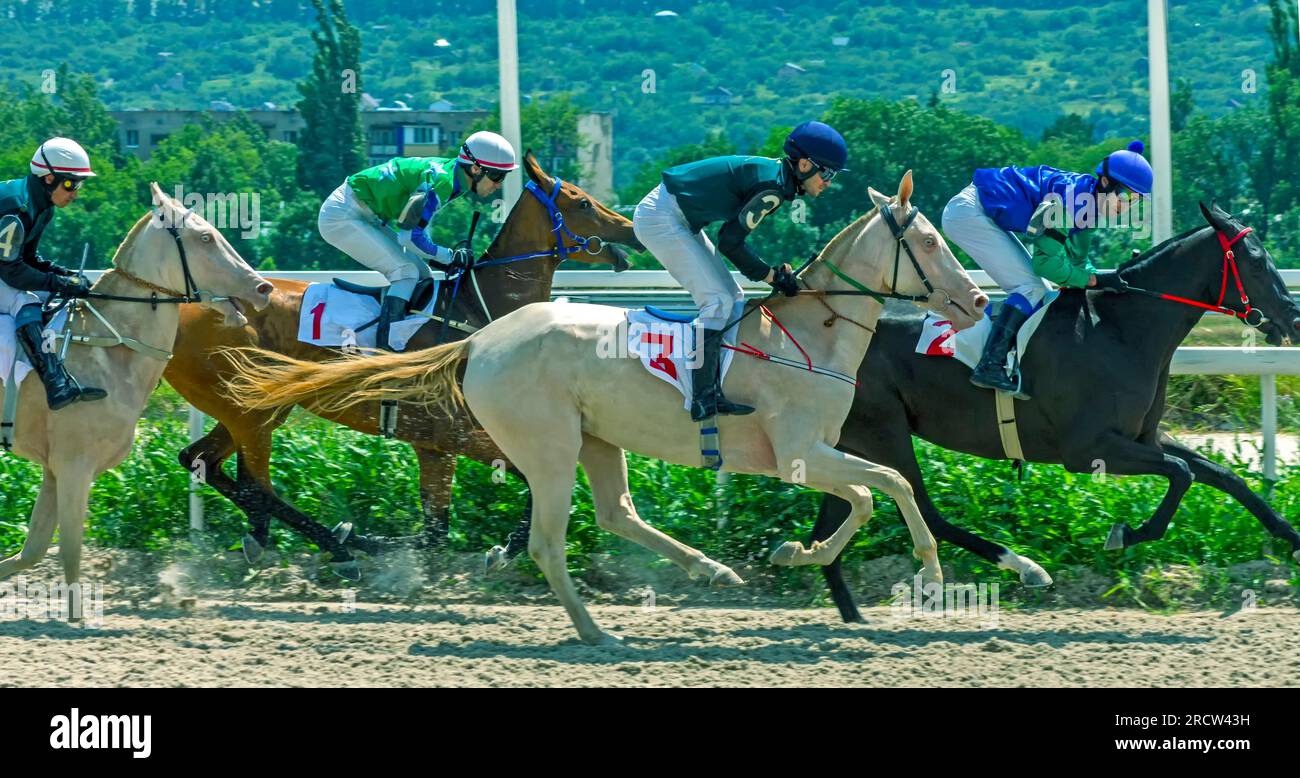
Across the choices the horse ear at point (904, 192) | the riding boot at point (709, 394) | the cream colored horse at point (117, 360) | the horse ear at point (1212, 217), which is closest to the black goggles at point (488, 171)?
the cream colored horse at point (117, 360)

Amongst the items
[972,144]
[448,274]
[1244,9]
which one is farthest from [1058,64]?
[448,274]

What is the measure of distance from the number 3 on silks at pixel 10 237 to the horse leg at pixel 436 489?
1972 mm

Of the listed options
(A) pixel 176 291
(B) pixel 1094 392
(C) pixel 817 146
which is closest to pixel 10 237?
(A) pixel 176 291

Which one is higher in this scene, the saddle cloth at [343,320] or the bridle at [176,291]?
the bridle at [176,291]

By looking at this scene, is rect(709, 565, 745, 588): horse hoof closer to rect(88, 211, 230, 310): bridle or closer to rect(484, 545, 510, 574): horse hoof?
rect(484, 545, 510, 574): horse hoof

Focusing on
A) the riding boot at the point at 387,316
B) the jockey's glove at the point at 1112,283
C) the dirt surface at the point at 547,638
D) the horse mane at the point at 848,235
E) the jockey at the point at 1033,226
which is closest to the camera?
the dirt surface at the point at 547,638

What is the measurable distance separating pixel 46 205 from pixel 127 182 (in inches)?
899

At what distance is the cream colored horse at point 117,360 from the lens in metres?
6.26

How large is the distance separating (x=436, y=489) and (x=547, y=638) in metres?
1.42

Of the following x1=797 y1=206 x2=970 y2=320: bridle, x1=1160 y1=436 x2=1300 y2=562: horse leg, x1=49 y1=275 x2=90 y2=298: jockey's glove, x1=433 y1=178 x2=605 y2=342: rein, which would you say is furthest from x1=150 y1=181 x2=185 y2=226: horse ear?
x1=1160 y1=436 x2=1300 y2=562: horse leg

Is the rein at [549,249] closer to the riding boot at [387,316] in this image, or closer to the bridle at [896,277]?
the riding boot at [387,316]

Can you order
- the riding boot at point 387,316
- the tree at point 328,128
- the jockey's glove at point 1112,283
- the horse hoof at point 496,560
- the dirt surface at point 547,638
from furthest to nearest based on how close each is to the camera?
the tree at point 328,128, the riding boot at point 387,316, the horse hoof at point 496,560, the jockey's glove at point 1112,283, the dirt surface at point 547,638

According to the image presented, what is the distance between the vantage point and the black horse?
636 centimetres

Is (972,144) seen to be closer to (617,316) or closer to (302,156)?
Answer: (302,156)
